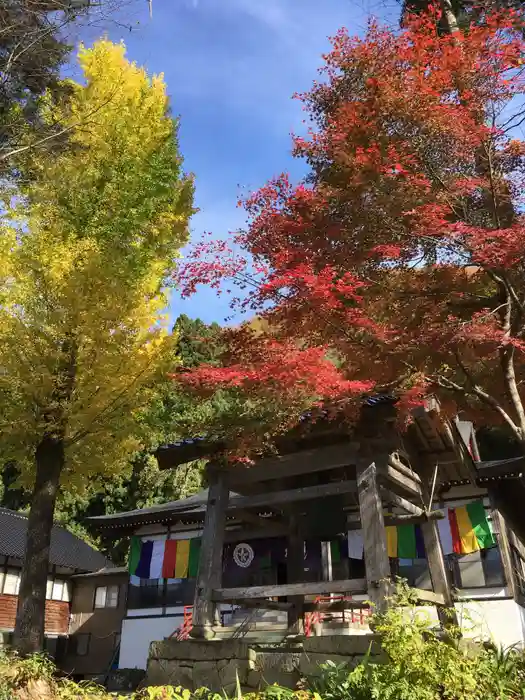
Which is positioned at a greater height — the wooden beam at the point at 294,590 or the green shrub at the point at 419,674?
the wooden beam at the point at 294,590

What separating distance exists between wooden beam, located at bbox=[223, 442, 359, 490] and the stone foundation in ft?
8.12

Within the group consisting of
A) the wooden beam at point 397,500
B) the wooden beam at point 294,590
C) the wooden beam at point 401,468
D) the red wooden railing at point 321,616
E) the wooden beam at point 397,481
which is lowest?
the red wooden railing at point 321,616

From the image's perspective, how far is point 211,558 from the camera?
340 inches

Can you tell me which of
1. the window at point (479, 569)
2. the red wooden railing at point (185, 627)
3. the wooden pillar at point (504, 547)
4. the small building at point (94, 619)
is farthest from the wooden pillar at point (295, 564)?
the small building at point (94, 619)

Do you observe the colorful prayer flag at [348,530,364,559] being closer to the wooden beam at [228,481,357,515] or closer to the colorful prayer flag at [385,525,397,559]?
the colorful prayer flag at [385,525,397,559]

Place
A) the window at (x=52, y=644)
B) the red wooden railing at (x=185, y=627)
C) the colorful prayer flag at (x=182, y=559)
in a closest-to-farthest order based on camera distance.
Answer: the red wooden railing at (x=185, y=627), the colorful prayer flag at (x=182, y=559), the window at (x=52, y=644)

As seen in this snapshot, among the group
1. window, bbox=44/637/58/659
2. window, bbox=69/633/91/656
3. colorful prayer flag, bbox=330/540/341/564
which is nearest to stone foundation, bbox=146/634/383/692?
colorful prayer flag, bbox=330/540/341/564

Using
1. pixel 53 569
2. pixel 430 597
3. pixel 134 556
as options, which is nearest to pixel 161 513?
pixel 134 556

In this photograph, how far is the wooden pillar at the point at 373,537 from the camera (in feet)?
23.2

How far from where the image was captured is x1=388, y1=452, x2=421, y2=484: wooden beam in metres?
8.64

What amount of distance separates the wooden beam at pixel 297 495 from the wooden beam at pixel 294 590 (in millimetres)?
1236

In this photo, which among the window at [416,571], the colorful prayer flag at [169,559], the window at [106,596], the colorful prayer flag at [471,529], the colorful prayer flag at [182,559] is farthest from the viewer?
the window at [106,596]

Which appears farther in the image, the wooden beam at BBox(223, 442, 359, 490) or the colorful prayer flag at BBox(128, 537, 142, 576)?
the colorful prayer flag at BBox(128, 537, 142, 576)

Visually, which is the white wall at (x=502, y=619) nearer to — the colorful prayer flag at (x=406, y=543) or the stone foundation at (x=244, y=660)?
the colorful prayer flag at (x=406, y=543)
